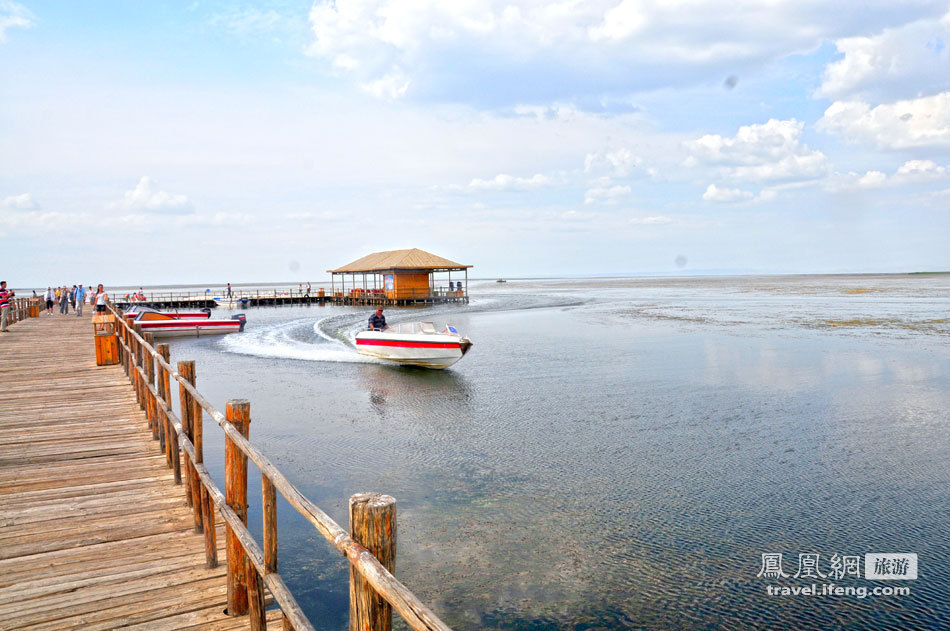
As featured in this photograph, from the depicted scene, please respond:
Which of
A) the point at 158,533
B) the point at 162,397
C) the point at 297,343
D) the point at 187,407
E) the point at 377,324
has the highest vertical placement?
the point at 187,407

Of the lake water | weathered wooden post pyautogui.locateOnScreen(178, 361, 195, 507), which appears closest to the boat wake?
the lake water

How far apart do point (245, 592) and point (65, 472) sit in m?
3.84

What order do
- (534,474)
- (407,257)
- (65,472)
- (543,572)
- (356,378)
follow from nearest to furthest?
(65,472) < (543,572) < (534,474) < (356,378) < (407,257)

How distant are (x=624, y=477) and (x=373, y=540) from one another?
861cm

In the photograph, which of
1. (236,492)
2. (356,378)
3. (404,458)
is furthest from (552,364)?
(236,492)

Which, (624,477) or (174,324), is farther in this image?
(174,324)

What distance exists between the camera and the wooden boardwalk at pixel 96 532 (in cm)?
397

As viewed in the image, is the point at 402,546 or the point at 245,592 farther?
the point at 402,546

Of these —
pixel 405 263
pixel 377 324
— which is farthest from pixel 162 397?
pixel 405 263

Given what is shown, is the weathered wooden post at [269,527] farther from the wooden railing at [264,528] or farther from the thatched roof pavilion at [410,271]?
the thatched roof pavilion at [410,271]

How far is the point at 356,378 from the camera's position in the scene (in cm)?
Answer: 2084

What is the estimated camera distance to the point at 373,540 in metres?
2.34

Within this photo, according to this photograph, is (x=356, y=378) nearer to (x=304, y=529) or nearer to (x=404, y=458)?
(x=404, y=458)

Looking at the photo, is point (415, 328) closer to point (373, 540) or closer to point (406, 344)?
point (406, 344)
